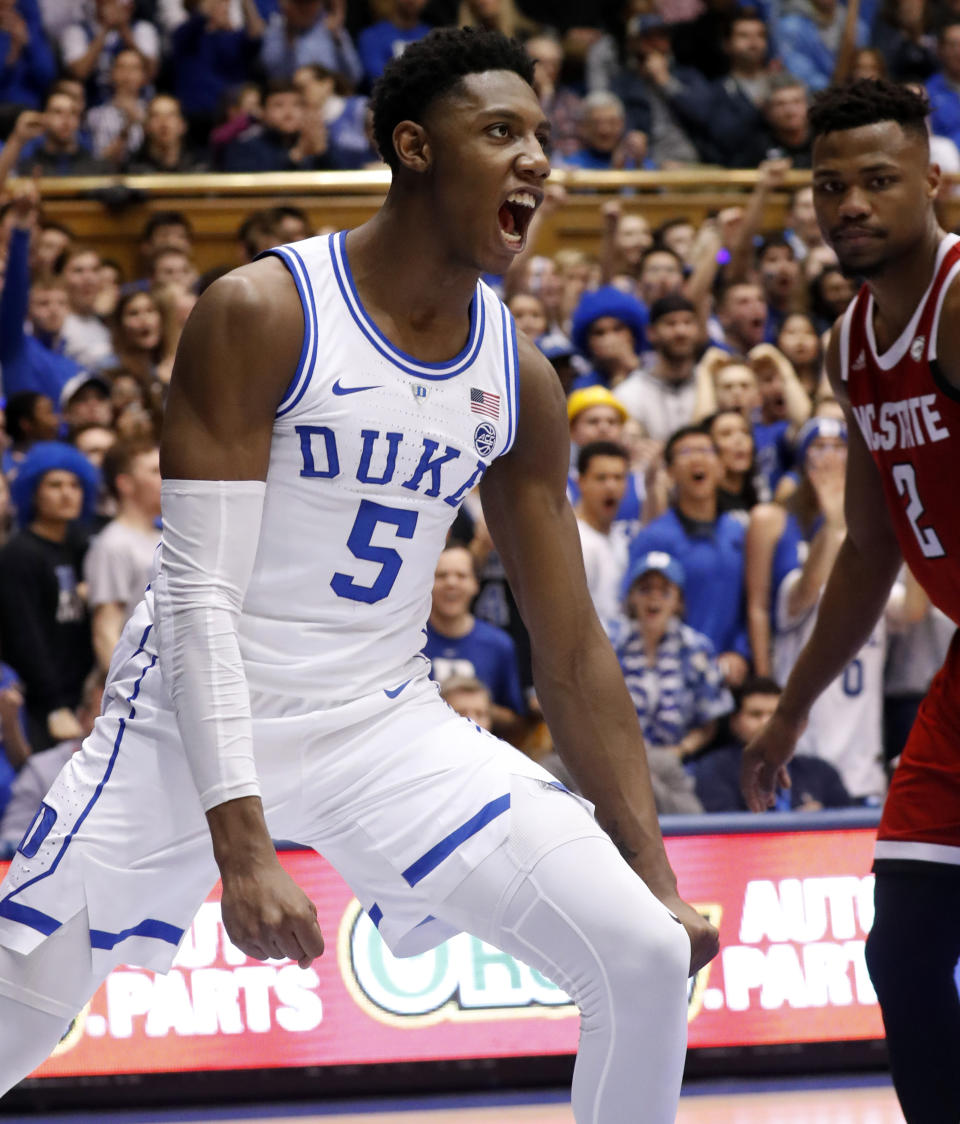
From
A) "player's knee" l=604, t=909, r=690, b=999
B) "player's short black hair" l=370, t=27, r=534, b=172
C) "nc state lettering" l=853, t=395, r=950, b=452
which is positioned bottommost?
"player's knee" l=604, t=909, r=690, b=999

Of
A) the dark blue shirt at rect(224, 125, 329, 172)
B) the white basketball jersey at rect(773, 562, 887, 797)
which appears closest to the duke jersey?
→ the white basketball jersey at rect(773, 562, 887, 797)

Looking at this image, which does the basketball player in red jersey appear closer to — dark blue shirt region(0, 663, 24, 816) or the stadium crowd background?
the stadium crowd background

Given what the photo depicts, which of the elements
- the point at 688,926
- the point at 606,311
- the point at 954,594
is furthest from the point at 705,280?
the point at 688,926

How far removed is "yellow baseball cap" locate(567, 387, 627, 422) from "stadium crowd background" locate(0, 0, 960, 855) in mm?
28

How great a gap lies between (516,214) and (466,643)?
3.09m

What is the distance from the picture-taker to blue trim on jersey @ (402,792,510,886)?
2.53 metres

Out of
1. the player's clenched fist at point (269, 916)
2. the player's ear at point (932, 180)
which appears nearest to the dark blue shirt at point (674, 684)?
the player's ear at point (932, 180)

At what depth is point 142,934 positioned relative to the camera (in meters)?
2.62

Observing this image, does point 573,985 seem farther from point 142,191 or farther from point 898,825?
point 142,191

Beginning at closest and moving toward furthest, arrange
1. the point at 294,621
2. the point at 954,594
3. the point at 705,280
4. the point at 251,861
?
the point at 251,861 → the point at 294,621 → the point at 954,594 → the point at 705,280

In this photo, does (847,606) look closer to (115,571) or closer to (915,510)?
(915,510)

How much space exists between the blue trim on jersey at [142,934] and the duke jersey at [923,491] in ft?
4.16

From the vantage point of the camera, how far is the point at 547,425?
2826 millimetres

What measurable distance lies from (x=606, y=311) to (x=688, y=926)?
5.07 meters
